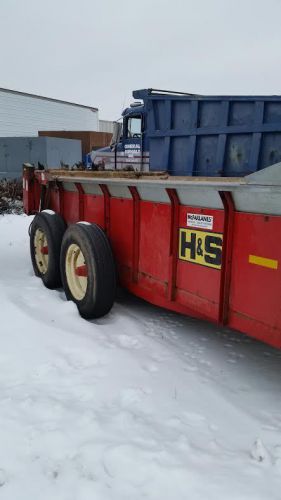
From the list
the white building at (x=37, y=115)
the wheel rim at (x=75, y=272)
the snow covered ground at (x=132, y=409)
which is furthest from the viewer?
the white building at (x=37, y=115)

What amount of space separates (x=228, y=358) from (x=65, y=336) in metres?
1.37

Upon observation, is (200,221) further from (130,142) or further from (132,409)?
(130,142)

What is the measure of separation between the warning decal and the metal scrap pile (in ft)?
30.8

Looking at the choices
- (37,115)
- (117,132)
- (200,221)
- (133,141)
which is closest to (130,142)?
(133,141)

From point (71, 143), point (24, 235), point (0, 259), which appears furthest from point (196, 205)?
point (71, 143)

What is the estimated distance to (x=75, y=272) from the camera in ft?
14.5

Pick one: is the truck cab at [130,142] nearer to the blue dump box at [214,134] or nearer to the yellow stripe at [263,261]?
the blue dump box at [214,134]

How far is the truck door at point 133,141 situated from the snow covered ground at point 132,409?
5941 mm

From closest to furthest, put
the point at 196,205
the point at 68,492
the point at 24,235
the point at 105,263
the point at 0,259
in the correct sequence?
the point at 68,492
the point at 196,205
the point at 105,263
the point at 0,259
the point at 24,235

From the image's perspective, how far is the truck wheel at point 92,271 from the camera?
4.05 meters

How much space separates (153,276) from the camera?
390 centimetres

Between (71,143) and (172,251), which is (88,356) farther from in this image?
(71,143)

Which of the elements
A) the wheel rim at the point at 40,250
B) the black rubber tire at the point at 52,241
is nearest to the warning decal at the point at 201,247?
Answer: the black rubber tire at the point at 52,241

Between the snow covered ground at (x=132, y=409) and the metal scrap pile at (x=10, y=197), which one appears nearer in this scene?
the snow covered ground at (x=132, y=409)
